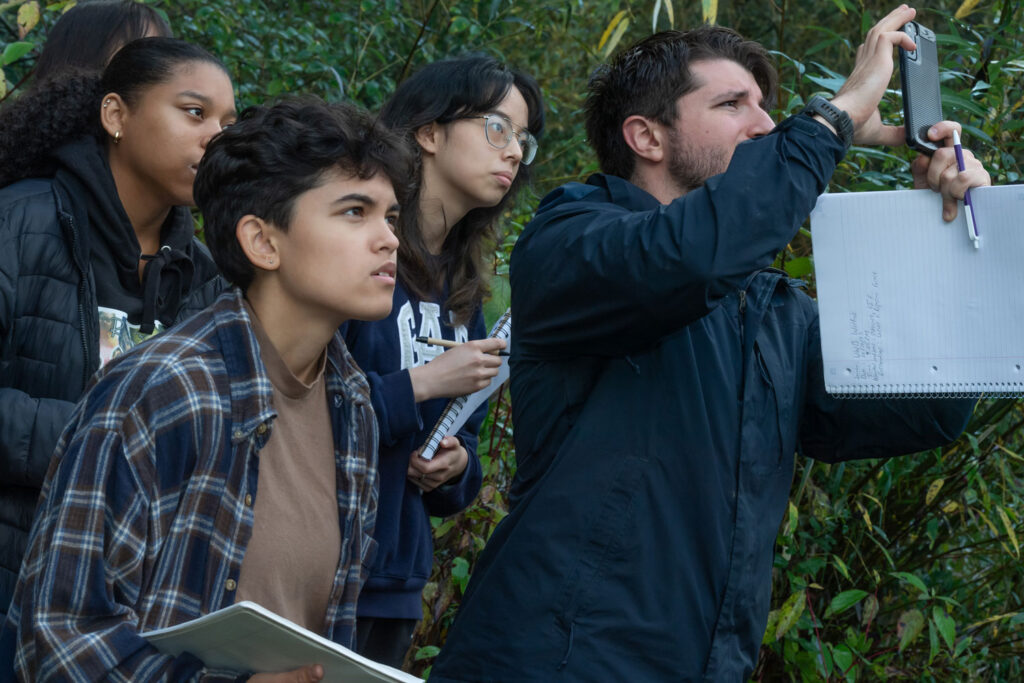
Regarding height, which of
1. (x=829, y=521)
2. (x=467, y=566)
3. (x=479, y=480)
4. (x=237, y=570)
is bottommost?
(x=829, y=521)

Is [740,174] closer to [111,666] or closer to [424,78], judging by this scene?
[111,666]

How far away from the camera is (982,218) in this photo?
2037 millimetres

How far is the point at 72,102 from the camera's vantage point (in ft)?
8.86

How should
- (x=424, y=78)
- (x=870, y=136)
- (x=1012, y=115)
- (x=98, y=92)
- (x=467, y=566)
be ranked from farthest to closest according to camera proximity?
(x=1012, y=115)
(x=467, y=566)
(x=424, y=78)
(x=98, y=92)
(x=870, y=136)

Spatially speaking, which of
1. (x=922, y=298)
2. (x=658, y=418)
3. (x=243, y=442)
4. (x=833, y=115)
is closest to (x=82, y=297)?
(x=243, y=442)

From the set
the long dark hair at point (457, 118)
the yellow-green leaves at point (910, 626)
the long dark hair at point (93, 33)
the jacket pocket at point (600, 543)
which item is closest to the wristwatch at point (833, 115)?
the jacket pocket at point (600, 543)

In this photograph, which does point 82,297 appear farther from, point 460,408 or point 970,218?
point 970,218

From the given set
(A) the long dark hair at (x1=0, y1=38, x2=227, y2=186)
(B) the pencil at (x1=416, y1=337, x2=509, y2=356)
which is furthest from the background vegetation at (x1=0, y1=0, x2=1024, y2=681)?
(B) the pencil at (x1=416, y1=337, x2=509, y2=356)

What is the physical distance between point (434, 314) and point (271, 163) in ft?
2.48

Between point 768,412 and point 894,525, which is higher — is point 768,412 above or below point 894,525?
above

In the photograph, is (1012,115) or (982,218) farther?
(1012,115)

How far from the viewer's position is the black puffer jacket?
90.0 inches

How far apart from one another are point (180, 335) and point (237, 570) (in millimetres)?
380

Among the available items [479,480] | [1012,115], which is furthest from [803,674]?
[1012,115]
